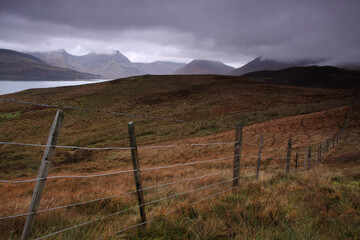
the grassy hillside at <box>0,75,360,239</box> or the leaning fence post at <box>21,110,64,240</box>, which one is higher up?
the leaning fence post at <box>21,110,64,240</box>

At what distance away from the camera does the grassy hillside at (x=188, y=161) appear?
3092 mm

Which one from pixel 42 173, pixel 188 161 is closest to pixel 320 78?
pixel 188 161

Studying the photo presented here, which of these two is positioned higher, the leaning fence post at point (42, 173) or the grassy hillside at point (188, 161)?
the leaning fence post at point (42, 173)

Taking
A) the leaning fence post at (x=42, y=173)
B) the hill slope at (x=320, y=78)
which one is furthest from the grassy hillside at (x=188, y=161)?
the hill slope at (x=320, y=78)

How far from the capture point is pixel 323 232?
305cm

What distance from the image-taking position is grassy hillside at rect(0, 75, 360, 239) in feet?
10.1

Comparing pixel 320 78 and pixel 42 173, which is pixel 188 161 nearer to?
pixel 42 173

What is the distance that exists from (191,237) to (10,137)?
27.8 metres

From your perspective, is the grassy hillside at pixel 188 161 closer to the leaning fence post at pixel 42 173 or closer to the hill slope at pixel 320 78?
the leaning fence post at pixel 42 173

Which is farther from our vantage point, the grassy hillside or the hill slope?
the hill slope

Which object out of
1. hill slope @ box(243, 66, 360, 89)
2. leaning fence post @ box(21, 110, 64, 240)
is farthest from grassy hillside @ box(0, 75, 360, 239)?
hill slope @ box(243, 66, 360, 89)

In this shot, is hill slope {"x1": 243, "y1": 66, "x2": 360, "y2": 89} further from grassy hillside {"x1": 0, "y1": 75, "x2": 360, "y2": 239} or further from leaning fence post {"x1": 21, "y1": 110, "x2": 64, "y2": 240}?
leaning fence post {"x1": 21, "y1": 110, "x2": 64, "y2": 240}

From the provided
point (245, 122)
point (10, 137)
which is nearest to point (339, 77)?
point (245, 122)

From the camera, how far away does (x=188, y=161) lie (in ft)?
47.2
